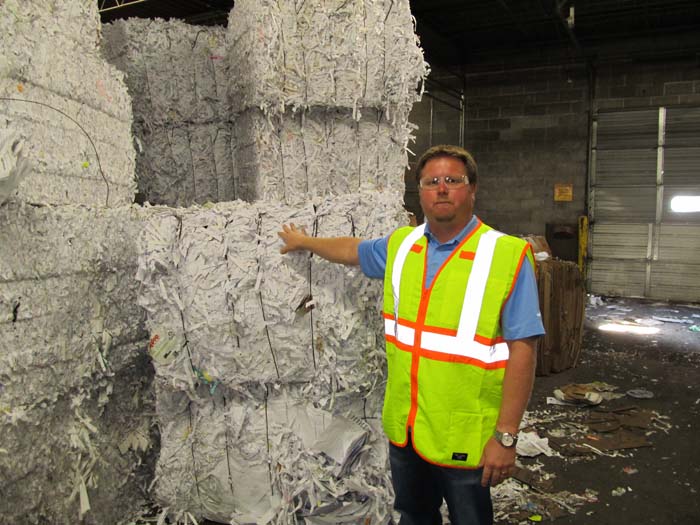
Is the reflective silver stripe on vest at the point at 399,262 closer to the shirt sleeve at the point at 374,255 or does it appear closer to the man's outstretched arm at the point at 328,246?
the shirt sleeve at the point at 374,255

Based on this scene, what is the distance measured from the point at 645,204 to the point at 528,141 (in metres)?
2.36

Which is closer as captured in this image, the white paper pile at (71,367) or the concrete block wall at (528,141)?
the white paper pile at (71,367)

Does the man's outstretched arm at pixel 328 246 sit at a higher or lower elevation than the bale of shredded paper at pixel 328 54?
lower

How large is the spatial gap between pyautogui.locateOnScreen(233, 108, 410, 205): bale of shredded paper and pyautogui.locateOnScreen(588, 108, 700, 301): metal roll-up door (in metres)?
8.07

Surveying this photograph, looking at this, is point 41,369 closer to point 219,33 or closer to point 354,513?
point 354,513

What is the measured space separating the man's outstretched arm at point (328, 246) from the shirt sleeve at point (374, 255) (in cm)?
3

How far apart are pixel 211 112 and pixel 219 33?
470 mm

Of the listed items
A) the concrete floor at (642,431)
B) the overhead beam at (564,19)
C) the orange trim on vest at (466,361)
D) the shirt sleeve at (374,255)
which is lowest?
the concrete floor at (642,431)

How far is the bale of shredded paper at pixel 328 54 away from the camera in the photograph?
7.95ft

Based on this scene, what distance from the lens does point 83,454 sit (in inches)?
86.9

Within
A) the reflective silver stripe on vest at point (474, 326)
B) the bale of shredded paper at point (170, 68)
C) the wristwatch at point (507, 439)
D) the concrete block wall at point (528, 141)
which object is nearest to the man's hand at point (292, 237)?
the reflective silver stripe on vest at point (474, 326)

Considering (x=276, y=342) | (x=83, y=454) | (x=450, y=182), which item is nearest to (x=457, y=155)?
(x=450, y=182)

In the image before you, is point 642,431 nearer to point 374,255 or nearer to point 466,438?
point 466,438

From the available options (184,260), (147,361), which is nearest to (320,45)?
(184,260)
